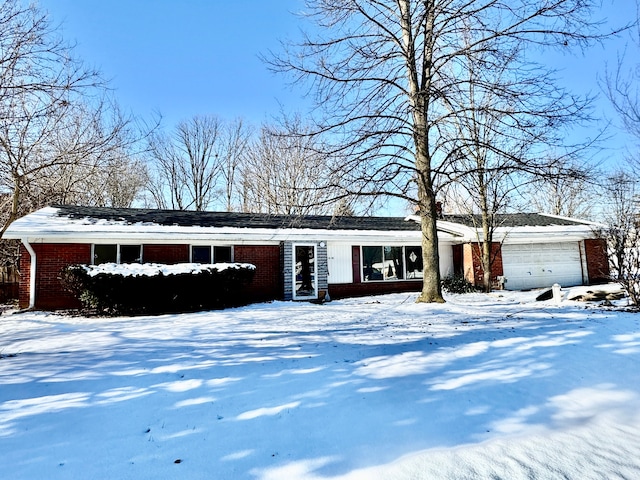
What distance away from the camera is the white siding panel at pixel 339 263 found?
15.4m

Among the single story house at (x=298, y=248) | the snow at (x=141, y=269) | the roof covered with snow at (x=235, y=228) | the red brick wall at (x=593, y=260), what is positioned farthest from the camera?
the red brick wall at (x=593, y=260)

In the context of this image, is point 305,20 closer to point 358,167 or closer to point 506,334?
point 358,167

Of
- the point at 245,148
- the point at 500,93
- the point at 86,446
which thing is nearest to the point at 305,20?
the point at 500,93

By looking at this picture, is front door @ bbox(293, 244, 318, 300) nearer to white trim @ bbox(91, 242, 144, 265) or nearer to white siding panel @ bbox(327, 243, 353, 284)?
white siding panel @ bbox(327, 243, 353, 284)

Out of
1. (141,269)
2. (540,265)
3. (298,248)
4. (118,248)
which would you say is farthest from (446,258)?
(118,248)

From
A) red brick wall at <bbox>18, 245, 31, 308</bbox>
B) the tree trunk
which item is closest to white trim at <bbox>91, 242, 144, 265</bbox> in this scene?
red brick wall at <bbox>18, 245, 31, 308</bbox>

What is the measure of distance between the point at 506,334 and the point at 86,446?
599 centimetres

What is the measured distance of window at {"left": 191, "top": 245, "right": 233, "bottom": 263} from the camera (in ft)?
45.1

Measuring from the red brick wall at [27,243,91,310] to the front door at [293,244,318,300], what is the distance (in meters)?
7.42

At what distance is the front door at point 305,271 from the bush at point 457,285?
19.1 ft

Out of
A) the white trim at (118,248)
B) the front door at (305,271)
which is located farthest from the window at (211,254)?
the front door at (305,271)

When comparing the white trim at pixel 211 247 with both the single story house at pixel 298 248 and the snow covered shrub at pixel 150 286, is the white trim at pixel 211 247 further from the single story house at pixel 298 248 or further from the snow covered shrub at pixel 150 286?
the snow covered shrub at pixel 150 286

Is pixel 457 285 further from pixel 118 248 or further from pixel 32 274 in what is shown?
pixel 32 274

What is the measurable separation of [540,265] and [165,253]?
54.0ft
